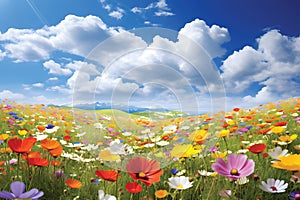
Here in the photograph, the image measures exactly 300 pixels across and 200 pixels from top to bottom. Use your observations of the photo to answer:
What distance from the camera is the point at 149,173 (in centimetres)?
123

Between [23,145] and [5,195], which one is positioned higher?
[23,145]

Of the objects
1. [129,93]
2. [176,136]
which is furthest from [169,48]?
[176,136]

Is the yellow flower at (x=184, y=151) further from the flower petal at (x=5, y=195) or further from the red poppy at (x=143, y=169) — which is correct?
the flower petal at (x=5, y=195)

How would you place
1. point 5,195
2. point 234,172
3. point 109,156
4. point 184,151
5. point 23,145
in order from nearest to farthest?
point 5,195 < point 234,172 < point 23,145 < point 184,151 < point 109,156

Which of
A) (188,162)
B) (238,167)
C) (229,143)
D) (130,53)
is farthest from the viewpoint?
(229,143)

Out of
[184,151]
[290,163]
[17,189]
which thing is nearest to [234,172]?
[290,163]

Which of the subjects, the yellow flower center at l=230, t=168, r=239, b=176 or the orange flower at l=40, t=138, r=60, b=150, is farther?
the orange flower at l=40, t=138, r=60, b=150

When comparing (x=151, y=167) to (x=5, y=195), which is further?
(x=151, y=167)

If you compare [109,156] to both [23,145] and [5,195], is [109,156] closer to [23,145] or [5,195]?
[23,145]

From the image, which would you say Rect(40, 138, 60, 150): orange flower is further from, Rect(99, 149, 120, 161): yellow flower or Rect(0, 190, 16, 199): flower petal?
Rect(99, 149, 120, 161): yellow flower

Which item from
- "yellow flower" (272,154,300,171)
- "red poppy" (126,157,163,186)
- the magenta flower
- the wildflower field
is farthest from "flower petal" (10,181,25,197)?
"yellow flower" (272,154,300,171)

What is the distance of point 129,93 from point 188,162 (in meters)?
0.88

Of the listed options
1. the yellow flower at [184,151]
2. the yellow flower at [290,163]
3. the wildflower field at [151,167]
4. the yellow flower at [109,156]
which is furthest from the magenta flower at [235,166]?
the yellow flower at [109,156]

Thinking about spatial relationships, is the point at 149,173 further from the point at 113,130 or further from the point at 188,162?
the point at 113,130
